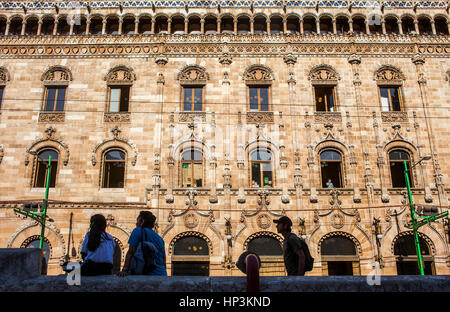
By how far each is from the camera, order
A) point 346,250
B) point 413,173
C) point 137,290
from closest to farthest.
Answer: point 137,290 < point 346,250 < point 413,173

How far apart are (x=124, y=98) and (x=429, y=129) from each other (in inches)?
701

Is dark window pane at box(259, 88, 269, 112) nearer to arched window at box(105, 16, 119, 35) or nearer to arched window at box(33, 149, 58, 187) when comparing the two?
arched window at box(105, 16, 119, 35)

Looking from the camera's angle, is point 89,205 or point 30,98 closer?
point 89,205

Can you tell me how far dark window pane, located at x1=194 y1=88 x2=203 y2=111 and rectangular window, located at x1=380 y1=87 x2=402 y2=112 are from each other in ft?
35.3

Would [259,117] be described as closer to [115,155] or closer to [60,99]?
[115,155]

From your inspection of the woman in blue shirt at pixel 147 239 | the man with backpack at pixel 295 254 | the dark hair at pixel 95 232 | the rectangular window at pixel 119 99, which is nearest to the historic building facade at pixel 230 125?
the rectangular window at pixel 119 99

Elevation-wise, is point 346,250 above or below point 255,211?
below

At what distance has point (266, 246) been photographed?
19.1 m

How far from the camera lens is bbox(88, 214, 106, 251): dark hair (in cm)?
553

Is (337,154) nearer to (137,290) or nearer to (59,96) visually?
(59,96)

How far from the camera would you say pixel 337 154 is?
68.4 ft

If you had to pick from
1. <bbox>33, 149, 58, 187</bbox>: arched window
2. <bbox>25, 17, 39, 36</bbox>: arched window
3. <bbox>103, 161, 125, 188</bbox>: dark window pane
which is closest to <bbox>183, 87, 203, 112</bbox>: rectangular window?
<bbox>103, 161, 125, 188</bbox>: dark window pane

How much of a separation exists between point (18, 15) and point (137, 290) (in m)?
24.5
